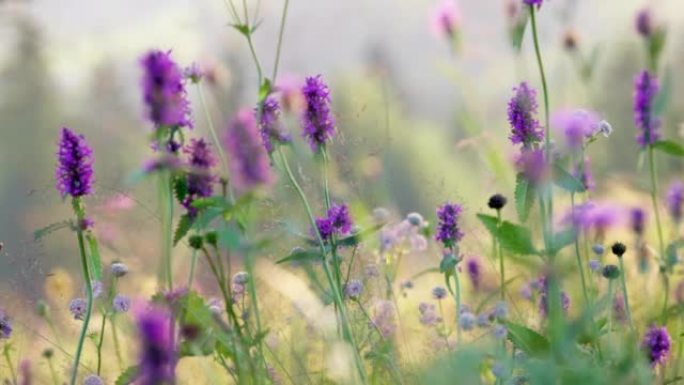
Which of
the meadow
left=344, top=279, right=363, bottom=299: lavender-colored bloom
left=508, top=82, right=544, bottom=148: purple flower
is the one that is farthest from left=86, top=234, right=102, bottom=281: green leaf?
left=508, top=82, right=544, bottom=148: purple flower

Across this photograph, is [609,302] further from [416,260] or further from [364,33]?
[364,33]

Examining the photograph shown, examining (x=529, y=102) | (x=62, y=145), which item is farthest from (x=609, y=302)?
(x=62, y=145)

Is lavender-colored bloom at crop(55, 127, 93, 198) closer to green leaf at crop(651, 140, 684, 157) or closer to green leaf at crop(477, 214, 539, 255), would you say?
green leaf at crop(477, 214, 539, 255)

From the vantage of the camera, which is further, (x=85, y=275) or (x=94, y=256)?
(x=94, y=256)

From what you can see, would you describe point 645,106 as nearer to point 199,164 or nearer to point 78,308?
point 199,164

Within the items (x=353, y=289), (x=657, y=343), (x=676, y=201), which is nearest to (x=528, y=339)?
(x=657, y=343)
